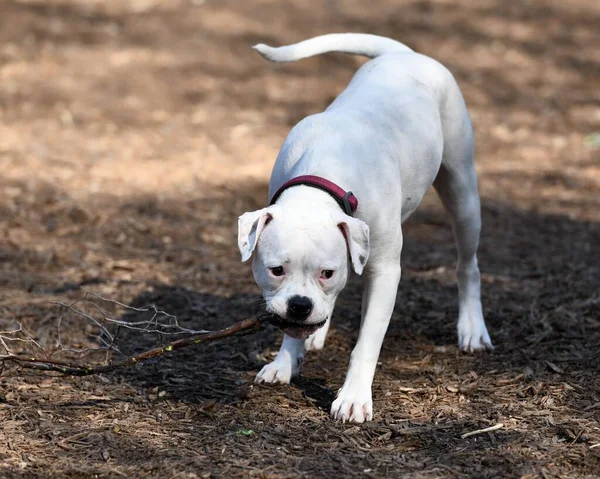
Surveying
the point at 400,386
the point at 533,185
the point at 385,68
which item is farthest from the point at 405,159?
the point at 533,185

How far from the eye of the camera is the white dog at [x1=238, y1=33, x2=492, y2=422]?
4.00 meters

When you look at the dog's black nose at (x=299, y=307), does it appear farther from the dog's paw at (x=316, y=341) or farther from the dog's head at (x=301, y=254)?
the dog's paw at (x=316, y=341)

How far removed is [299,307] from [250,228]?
418 millimetres

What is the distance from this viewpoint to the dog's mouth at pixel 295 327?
4016 mm

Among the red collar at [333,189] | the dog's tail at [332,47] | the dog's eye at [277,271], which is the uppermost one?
the dog's tail at [332,47]

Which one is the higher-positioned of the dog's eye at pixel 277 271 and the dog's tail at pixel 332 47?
the dog's tail at pixel 332 47

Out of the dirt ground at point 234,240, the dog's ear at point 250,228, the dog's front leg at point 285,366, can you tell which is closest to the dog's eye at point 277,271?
the dog's ear at point 250,228

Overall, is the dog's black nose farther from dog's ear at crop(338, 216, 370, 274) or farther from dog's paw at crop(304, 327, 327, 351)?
dog's paw at crop(304, 327, 327, 351)

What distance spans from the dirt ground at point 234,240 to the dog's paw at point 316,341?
6cm

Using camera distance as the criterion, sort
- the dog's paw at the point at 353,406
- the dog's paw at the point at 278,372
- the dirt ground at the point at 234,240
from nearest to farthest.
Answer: the dirt ground at the point at 234,240 → the dog's paw at the point at 353,406 → the dog's paw at the point at 278,372

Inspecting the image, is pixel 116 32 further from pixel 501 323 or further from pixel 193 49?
pixel 501 323

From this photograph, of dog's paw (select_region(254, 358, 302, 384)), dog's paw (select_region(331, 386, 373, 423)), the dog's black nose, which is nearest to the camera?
the dog's black nose

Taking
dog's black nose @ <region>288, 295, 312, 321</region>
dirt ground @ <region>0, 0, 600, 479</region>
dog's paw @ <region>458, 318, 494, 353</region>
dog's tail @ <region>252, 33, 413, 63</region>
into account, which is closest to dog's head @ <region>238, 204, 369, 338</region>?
dog's black nose @ <region>288, 295, 312, 321</region>

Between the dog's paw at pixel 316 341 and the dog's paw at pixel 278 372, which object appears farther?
the dog's paw at pixel 316 341
